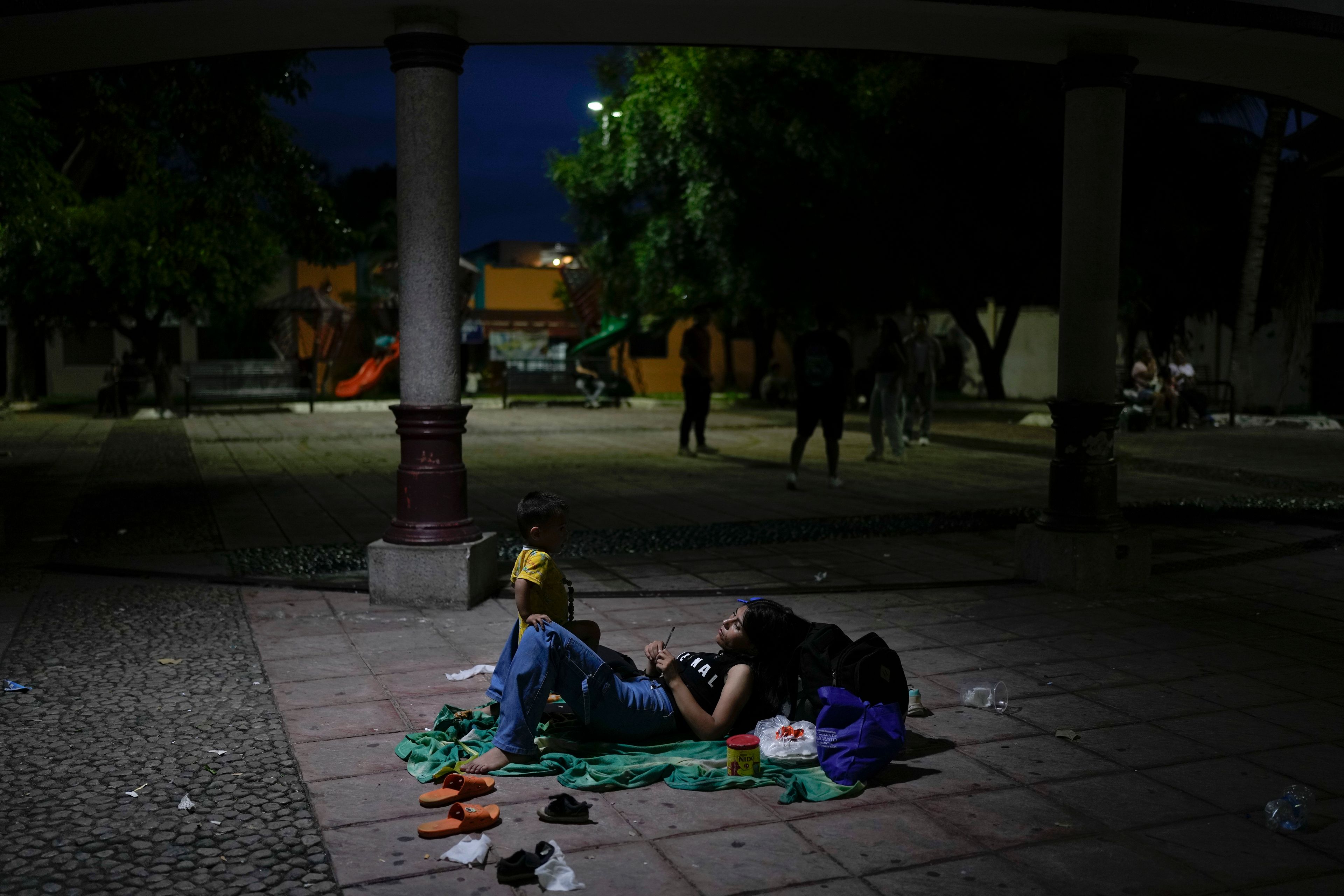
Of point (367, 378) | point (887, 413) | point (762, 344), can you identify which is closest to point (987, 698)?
point (887, 413)

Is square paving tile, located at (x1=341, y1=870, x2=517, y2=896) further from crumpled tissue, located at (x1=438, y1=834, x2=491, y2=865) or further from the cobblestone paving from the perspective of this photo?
the cobblestone paving

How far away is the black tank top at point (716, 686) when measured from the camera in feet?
14.5

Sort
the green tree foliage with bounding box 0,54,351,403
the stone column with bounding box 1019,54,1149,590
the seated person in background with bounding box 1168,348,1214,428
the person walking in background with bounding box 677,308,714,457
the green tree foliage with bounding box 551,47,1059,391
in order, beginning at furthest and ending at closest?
the green tree foliage with bounding box 551,47,1059,391 → the seated person in background with bounding box 1168,348,1214,428 → the person walking in background with bounding box 677,308,714,457 → the green tree foliage with bounding box 0,54,351,403 → the stone column with bounding box 1019,54,1149,590

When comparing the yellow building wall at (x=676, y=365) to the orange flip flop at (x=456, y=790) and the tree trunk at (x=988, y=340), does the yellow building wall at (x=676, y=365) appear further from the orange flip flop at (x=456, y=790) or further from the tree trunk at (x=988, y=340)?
the orange flip flop at (x=456, y=790)

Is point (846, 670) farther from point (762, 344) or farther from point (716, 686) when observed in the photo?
point (762, 344)

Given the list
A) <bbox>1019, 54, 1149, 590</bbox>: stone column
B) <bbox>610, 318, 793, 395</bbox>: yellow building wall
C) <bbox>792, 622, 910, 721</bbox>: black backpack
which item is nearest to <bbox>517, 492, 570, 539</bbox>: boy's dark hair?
<bbox>792, 622, 910, 721</bbox>: black backpack

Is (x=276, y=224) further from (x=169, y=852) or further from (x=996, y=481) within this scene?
(x=169, y=852)

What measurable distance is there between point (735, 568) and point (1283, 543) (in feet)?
13.6

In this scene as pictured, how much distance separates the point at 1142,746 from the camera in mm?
4363

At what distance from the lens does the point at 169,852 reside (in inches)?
136

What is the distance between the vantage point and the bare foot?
4074 mm

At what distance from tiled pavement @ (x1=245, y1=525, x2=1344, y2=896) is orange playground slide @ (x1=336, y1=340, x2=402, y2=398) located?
2506 centimetres

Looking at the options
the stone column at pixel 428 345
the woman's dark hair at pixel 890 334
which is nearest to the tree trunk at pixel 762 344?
the woman's dark hair at pixel 890 334

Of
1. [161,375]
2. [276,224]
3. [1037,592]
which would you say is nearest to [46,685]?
[1037,592]
